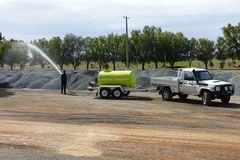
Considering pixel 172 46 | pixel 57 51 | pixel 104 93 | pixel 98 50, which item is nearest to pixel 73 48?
pixel 57 51

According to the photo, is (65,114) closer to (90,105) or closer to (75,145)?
(90,105)

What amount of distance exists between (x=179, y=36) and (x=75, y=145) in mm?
66308

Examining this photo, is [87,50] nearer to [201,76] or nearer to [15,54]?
[15,54]

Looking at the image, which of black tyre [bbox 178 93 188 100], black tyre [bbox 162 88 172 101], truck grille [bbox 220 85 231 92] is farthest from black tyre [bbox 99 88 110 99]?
truck grille [bbox 220 85 231 92]

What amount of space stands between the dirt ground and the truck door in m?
0.70

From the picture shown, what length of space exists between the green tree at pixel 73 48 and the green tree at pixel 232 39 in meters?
33.5

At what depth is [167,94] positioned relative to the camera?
26828 millimetres

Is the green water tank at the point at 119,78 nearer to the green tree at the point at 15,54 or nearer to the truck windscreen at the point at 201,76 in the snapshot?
the truck windscreen at the point at 201,76

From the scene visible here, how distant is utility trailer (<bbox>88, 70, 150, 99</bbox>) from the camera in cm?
2830

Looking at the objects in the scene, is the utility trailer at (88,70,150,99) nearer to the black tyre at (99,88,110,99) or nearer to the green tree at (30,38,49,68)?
the black tyre at (99,88,110,99)

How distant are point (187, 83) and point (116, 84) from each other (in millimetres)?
5049

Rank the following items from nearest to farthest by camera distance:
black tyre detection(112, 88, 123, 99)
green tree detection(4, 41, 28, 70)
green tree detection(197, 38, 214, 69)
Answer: black tyre detection(112, 88, 123, 99)
green tree detection(197, 38, 214, 69)
green tree detection(4, 41, 28, 70)

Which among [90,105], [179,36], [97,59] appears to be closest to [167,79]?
[90,105]

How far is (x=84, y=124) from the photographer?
58.5ft
